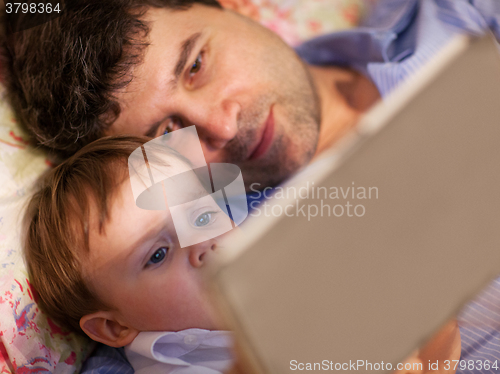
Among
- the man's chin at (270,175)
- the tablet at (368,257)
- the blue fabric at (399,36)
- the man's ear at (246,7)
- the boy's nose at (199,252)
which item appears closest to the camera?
the tablet at (368,257)

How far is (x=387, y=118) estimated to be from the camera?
14.0 inches

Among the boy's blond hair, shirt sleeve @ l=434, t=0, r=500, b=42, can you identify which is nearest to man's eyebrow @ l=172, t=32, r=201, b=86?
the boy's blond hair

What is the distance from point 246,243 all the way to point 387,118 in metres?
0.19

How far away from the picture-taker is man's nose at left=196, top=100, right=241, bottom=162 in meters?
0.74

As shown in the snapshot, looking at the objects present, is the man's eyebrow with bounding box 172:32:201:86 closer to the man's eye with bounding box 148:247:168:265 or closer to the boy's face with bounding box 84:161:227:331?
the boy's face with bounding box 84:161:227:331

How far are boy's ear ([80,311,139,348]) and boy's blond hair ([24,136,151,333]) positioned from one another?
2 centimetres

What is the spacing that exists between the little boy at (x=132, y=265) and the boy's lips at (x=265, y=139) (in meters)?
0.23

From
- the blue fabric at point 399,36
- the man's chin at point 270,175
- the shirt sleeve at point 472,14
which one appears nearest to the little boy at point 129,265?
the man's chin at point 270,175

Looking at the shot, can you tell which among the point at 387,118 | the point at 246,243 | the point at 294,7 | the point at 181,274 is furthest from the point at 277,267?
the point at 294,7

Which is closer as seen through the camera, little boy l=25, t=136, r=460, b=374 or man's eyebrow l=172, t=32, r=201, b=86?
little boy l=25, t=136, r=460, b=374

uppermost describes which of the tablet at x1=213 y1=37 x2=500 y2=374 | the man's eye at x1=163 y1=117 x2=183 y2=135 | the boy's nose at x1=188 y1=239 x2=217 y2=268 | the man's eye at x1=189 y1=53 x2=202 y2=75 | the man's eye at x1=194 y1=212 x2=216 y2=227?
the tablet at x1=213 y1=37 x2=500 y2=374

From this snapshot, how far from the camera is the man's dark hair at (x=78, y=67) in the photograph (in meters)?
0.70

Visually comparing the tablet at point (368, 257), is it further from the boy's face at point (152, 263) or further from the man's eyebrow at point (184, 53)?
the man's eyebrow at point (184, 53)

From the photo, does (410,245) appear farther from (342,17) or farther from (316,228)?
(342,17)
